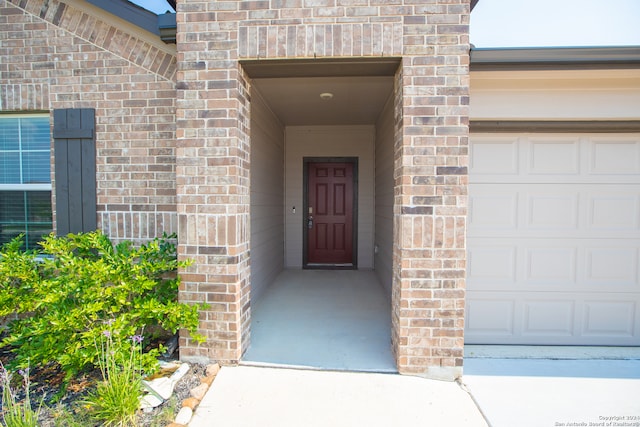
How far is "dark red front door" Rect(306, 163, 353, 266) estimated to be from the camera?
21.9ft

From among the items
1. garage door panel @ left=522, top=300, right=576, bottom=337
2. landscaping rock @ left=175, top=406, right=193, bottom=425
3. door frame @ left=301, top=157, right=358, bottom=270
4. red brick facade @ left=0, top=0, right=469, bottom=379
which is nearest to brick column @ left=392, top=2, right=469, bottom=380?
red brick facade @ left=0, top=0, right=469, bottom=379

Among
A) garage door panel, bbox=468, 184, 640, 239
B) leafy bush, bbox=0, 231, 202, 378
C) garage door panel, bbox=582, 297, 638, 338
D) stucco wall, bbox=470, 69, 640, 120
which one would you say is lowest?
garage door panel, bbox=582, 297, 638, 338

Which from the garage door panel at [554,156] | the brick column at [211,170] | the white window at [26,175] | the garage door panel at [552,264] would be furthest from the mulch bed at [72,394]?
the garage door panel at [554,156]

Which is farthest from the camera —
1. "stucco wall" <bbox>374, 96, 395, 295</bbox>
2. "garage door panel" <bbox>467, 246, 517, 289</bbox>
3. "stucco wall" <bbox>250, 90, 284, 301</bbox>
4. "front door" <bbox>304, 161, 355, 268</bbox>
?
"front door" <bbox>304, 161, 355, 268</bbox>

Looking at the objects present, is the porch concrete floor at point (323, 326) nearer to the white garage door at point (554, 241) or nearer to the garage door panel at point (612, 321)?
the white garage door at point (554, 241)

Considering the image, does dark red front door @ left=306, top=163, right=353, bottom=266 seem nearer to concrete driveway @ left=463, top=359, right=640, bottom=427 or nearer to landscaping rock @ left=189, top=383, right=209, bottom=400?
concrete driveway @ left=463, top=359, right=640, bottom=427

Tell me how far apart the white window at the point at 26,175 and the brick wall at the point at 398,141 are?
195 cm

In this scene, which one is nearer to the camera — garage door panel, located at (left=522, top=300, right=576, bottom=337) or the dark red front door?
garage door panel, located at (left=522, top=300, right=576, bottom=337)

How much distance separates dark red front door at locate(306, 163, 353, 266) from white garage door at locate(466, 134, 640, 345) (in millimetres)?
3481

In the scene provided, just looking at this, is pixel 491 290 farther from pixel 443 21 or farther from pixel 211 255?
pixel 211 255

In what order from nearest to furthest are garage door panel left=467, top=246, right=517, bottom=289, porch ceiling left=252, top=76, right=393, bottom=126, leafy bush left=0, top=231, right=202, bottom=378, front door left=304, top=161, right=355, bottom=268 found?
leafy bush left=0, top=231, right=202, bottom=378 → garage door panel left=467, top=246, right=517, bottom=289 → porch ceiling left=252, top=76, right=393, bottom=126 → front door left=304, top=161, right=355, bottom=268

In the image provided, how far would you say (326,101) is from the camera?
4.89 metres

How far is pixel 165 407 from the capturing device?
7.54ft

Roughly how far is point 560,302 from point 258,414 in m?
3.15
